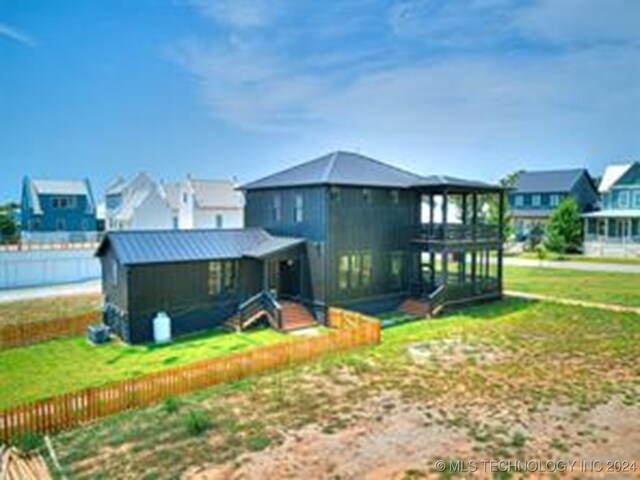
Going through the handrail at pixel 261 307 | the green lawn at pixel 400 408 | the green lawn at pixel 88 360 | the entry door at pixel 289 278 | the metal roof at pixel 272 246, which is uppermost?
the metal roof at pixel 272 246

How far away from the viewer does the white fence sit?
120ft

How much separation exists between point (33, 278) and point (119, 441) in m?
32.7

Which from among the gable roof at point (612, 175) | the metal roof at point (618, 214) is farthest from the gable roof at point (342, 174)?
the gable roof at point (612, 175)

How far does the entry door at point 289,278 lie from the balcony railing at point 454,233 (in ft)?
22.1

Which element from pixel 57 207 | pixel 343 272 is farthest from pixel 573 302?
pixel 57 207

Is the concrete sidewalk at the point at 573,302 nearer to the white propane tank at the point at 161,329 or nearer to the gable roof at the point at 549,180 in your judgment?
the white propane tank at the point at 161,329

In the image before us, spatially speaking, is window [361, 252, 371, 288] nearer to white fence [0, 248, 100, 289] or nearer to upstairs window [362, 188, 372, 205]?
upstairs window [362, 188, 372, 205]

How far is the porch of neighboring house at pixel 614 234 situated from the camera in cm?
4894

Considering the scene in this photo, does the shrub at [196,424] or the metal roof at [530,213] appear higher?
the metal roof at [530,213]

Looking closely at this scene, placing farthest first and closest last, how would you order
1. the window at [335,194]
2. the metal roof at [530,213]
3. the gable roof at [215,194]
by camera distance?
1. the metal roof at [530,213]
2. the gable roof at [215,194]
3. the window at [335,194]

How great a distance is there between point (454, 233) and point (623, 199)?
1517 inches

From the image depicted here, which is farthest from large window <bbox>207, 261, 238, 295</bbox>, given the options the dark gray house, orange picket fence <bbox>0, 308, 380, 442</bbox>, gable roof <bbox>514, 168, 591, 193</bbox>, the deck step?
gable roof <bbox>514, 168, 591, 193</bbox>

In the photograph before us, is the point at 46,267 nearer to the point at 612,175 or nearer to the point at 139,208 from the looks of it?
the point at 139,208

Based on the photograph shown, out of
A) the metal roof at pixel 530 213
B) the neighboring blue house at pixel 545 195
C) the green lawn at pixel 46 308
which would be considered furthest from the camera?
the metal roof at pixel 530 213
